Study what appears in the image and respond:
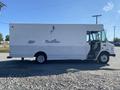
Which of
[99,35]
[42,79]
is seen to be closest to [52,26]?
[99,35]

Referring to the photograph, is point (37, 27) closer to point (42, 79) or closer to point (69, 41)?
point (69, 41)

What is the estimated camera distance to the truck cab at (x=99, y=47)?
755 inches

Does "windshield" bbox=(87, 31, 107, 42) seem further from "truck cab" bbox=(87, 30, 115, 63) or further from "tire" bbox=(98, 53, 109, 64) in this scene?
"tire" bbox=(98, 53, 109, 64)

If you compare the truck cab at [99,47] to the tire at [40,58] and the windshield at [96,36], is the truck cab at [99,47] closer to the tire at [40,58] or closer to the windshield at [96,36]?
the windshield at [96,36]

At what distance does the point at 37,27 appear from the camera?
62.4 feet

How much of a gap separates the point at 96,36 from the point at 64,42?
247 centimetres

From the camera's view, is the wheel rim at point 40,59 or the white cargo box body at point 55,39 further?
the wheel rim at point 40,59

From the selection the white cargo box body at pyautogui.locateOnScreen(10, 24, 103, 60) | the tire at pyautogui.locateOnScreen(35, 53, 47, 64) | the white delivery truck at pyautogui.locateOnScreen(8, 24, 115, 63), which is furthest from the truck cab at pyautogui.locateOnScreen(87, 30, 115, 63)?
the tire at pyautogui.locateOnScreen(35, 53, 47, 64)

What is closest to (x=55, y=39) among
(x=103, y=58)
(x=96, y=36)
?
(x=96, y=36)

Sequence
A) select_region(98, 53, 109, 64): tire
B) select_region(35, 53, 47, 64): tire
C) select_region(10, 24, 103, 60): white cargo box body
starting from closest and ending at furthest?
select_region(10, 24, 103, 60): white cargo box body → select_region(35, 53, 47, 64): tire → select_region(98, 53, 109, 64): tire

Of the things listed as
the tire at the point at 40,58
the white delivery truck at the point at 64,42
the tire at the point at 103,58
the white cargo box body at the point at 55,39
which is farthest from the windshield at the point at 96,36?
the tire at the point at 40,58

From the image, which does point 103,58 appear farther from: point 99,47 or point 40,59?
point 40,59

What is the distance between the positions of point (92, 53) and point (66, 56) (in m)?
1.97

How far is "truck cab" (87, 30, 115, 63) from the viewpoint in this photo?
1917 cm
